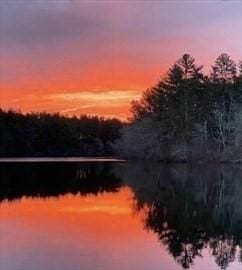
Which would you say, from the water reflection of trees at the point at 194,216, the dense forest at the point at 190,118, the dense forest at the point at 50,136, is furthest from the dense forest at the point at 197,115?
the dense forest at the point at 50,136

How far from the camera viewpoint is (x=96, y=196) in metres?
37.5

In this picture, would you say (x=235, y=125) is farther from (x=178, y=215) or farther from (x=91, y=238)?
(x=91, y=238)

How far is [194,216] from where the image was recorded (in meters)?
27.9

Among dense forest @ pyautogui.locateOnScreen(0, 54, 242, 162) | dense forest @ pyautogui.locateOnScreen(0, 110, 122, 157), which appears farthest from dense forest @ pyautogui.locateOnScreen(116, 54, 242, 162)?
dense forest @ pyautogui.locateOnScreen(0, 110, 122, 157)

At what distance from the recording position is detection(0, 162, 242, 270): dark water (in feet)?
58.0

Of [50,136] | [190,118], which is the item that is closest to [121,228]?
[190,118]

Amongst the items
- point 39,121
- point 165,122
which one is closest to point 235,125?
point 165,122

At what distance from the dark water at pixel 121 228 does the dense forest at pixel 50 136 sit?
4014 inches

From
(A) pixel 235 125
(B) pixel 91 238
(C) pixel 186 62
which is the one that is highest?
(C) pixel 186 62

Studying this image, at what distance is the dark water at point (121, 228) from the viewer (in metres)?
17.7

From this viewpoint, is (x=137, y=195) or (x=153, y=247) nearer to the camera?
(x=153, y=247)

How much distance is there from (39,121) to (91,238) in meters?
134

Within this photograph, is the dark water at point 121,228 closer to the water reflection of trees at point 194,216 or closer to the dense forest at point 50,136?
the water reflection of trees at point 194,216

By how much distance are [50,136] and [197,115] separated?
232 feet
